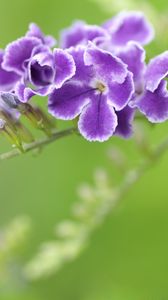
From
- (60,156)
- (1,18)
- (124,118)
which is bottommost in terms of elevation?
(124,118)

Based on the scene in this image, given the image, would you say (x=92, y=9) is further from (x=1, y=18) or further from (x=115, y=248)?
(x=115, y=248)

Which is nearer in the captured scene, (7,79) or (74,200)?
(7,79)

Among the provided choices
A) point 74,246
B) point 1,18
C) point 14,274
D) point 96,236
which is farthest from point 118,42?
point 1,18

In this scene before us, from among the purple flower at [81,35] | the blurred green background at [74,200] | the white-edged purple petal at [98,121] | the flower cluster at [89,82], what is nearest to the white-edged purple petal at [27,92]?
the flower cluster at [89,82]

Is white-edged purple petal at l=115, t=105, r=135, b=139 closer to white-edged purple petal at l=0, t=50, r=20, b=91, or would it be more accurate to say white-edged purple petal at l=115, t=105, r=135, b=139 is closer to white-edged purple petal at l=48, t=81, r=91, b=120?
white-edged purple petal at l=48, t=81, r=91, b=120

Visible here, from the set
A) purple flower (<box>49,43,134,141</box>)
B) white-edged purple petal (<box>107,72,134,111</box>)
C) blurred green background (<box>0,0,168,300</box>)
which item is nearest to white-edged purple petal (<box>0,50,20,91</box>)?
purple flower (<box>49,43,134,141</box>)

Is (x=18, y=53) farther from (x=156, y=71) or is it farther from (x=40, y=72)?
(x=156, y=71)

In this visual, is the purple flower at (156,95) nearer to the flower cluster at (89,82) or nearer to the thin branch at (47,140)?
the flower cluster at (89,82)

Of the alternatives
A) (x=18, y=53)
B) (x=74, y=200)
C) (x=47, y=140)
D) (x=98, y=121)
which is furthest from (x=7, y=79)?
(x=74, y=200)
